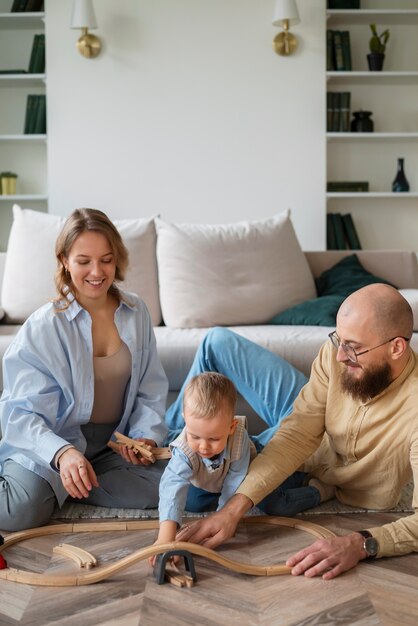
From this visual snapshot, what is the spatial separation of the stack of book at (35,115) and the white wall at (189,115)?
58mm

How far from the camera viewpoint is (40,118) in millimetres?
5664

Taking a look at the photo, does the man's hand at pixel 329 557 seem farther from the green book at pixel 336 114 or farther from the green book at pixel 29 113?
the green book at pixel 29 113

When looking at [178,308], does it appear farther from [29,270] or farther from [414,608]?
[414,608]

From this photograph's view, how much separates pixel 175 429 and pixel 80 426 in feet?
1.56

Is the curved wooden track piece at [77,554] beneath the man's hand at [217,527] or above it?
beneath

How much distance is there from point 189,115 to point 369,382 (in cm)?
384

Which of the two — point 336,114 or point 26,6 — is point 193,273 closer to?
point 336,114

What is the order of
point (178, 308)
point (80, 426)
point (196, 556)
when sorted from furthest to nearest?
point (178, 308)
point (80, 426)
point (196, 556)

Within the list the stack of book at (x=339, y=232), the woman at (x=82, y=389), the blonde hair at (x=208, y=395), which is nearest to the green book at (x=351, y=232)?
the stack of book at (x=339, y=232)

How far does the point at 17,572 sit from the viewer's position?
6.40ft

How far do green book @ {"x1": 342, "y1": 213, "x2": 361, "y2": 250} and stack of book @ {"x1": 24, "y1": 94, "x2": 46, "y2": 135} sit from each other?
2.12 meters

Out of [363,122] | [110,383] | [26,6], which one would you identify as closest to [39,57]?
[26,6]

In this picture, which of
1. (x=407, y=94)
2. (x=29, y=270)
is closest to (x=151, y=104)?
(x=407, y=94)

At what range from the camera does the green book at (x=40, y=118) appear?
5652 millimetres
